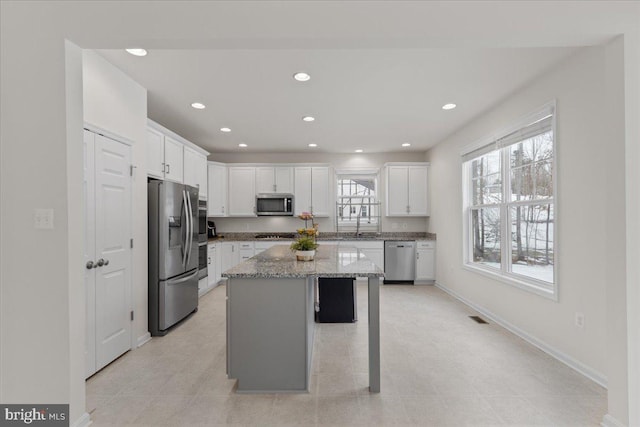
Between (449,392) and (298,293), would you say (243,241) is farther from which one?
(449,392)

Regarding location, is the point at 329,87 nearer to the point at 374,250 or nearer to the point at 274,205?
the point at 274,205

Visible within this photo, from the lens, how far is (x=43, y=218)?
169cm

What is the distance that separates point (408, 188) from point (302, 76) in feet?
12.3

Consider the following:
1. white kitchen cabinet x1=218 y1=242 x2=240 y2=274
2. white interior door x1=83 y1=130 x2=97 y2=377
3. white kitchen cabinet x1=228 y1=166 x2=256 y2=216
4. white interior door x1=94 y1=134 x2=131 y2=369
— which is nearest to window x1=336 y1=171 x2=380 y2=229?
white kitchen cabinet x1=228 y1=166 x2=256 y2=216

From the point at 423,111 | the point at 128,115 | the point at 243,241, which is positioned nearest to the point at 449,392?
the point at 423,111

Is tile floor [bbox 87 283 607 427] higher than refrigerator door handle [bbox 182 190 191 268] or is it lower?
lower

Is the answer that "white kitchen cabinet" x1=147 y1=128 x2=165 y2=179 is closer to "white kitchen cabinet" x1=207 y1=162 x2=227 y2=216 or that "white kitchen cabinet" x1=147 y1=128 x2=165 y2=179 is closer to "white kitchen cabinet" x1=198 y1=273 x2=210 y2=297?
"white kitchen cabinet" x1=198 y1=273 x2=210 y2=297

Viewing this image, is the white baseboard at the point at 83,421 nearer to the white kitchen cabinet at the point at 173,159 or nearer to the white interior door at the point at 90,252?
the white interior door at the point at 90,252

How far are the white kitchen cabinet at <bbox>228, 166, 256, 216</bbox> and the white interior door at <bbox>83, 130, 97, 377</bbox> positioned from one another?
3639mm

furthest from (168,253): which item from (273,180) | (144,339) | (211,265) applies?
(273,180)

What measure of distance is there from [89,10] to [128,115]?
1314 millimetres

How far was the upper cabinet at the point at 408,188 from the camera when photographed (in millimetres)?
5977

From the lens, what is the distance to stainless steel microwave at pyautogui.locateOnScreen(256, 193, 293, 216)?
6004mm

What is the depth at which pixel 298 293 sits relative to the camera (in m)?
2.12
